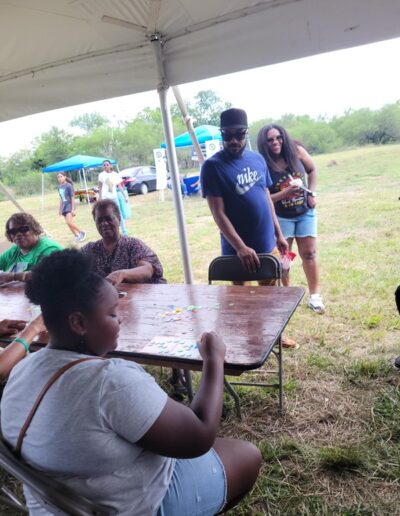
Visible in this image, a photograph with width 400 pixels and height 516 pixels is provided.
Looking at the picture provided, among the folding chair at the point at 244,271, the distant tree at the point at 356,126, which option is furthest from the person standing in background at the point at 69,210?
the distant tree at the point at 356,126

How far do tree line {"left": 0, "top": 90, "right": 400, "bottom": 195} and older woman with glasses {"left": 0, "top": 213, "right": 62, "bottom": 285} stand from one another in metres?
15.9

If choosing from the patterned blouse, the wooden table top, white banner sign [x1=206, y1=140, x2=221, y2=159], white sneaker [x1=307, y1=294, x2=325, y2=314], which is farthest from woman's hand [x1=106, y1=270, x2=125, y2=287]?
white banner sign [x1=206, y1=140, x2=221, y2=159]

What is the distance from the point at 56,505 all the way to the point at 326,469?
59.2 inches

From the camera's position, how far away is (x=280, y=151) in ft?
11.1

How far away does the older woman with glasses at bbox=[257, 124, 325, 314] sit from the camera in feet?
11.0

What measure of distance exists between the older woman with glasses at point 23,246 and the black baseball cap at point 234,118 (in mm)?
1454

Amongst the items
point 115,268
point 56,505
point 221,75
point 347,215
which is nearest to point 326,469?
point 56,505

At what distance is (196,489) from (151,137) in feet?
105

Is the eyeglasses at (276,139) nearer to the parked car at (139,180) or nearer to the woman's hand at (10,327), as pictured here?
the woman's hand at (10,327)

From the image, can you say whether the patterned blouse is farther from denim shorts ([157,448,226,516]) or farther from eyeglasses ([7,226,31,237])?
denim shorts ([157,448,226,516])

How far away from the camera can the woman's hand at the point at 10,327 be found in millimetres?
1949

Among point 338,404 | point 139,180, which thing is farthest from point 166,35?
point 139,180

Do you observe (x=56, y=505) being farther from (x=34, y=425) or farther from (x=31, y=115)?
(x=31, y=115)

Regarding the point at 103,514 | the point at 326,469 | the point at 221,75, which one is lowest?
the point at 326,469
